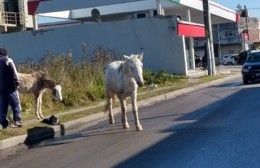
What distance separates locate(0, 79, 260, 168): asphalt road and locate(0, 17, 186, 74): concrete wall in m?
20.1

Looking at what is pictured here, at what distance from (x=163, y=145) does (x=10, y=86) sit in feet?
17.3

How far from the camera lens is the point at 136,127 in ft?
43.7

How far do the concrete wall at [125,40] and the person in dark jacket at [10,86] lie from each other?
21.0 meters

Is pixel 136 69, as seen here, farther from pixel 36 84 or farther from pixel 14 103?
pixel 36 84

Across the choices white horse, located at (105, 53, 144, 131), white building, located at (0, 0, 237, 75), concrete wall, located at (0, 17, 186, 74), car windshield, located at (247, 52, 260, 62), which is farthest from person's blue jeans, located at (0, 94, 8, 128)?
white building, located at (0, 0, 237, 75)

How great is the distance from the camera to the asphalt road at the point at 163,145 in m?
9.07

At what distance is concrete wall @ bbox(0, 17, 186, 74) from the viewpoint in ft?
118

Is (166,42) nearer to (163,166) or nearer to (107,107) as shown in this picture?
(107,107)

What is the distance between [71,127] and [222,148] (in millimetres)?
6316

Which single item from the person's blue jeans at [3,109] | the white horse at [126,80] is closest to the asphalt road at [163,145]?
the white horse at [126,80]

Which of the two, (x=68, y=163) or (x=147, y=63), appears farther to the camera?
(x=147, y=63)

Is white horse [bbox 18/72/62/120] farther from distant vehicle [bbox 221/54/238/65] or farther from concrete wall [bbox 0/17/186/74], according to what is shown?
distant vehicle [bbox 221/54/238/65]

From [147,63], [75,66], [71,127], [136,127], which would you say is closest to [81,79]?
[75,66]

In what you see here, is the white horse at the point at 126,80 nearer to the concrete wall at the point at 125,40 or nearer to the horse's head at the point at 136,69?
the horse's head at the point at 136,69
